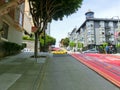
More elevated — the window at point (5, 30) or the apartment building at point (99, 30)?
the apartment building at point (99, 30)

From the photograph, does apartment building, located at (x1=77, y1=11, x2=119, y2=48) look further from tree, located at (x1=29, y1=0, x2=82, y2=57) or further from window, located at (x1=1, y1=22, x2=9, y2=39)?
window, located at (x1=1, y1=22, x2=9, y2=39)

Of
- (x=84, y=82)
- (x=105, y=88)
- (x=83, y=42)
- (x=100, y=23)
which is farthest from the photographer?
(x=83, y=42)

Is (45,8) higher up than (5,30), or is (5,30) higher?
(45,8)

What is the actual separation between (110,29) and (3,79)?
8664 cm

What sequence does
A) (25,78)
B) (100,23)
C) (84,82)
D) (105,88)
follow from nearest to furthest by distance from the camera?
(105,88), (84,82), (25,78), (100,23)

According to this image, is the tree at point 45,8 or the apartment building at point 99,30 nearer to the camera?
the tree at point 45,8

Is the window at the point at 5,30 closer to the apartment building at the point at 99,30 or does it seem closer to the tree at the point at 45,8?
the tree at the point at 45,8

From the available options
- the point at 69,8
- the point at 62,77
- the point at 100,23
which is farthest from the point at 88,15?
the point at 62,77

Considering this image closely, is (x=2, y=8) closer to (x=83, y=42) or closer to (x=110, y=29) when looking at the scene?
(x=110, y=29)

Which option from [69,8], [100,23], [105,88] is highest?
[100,23]

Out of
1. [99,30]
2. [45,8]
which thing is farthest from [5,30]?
[99,30]

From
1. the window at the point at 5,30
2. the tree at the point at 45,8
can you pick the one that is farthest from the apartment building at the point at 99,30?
the window at the point at 5,30

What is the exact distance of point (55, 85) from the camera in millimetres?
10023

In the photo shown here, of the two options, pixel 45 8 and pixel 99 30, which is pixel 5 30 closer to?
pixel 45 8
